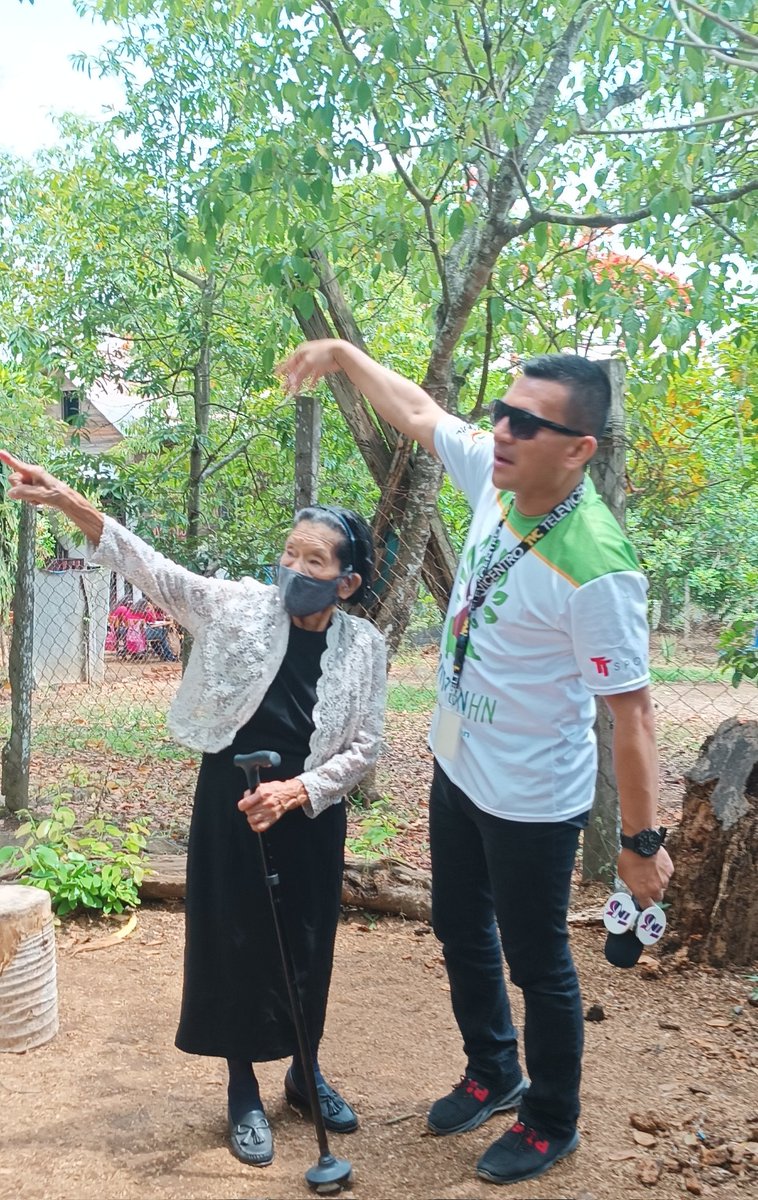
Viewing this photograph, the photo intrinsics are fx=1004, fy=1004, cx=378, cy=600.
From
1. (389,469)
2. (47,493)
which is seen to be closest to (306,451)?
(389,469)

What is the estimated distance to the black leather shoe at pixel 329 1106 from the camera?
278 cm

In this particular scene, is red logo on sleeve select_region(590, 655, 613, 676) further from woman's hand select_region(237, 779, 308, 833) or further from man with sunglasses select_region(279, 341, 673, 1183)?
woman's hand select_region(237, 779, 308, 833)

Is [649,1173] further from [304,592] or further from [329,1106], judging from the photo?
[304,592]

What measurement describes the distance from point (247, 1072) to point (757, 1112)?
1483 mm

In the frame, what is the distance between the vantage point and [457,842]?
267 cm

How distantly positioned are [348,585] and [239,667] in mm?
369

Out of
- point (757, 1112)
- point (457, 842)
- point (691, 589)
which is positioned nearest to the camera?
point (457, 842)

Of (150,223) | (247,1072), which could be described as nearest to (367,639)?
(247,1072)

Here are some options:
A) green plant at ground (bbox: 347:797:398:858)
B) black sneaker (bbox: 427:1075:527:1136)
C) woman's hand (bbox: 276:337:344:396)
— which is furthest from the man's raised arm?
green plant at ground (bbox: 347:797:398:858)

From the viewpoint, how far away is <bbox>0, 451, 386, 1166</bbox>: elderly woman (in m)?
2.61

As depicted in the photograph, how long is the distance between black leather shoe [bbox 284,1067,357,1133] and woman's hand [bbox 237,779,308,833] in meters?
0.89

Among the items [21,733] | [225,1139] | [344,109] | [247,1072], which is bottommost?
[225,1139]

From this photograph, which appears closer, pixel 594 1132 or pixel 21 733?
pixel 594 1132

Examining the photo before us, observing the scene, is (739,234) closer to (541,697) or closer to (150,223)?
(541,697)
